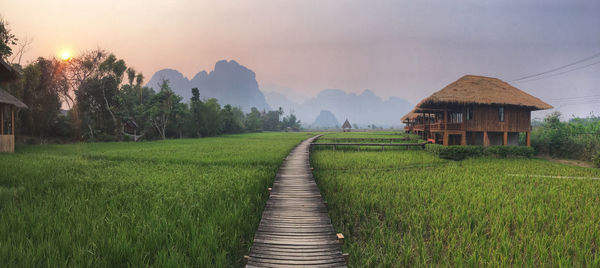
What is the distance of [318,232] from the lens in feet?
13.2

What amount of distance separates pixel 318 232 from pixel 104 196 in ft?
17.2

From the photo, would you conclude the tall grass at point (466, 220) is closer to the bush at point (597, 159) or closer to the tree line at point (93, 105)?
the bush at point (597, 159)

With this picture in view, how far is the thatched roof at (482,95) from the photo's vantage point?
52.9ft

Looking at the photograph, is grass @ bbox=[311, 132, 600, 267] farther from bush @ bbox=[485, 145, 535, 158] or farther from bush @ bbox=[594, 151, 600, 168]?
bush @ bbox=[485, 145, 535, 158]

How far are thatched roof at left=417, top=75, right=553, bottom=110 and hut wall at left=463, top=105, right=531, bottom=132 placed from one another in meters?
0.76

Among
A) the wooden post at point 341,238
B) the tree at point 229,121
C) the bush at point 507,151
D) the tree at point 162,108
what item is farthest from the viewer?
the tree at point 229,121

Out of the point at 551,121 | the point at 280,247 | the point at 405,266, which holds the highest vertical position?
the point at 551,121

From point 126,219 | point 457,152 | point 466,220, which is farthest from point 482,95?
point 126,219

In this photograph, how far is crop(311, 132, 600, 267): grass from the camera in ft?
11.9

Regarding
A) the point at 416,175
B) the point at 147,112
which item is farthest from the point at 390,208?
the point at 147,112

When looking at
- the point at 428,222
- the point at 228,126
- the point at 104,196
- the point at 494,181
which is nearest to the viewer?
the point at 428,222

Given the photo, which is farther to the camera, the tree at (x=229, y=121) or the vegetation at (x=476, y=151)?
the tree at (x=229, y=121)

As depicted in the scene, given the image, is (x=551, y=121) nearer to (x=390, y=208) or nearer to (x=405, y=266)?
(x=390, y=208)

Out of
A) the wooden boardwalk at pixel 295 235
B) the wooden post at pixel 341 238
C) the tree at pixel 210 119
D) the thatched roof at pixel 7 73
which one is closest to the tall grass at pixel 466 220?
the wooden post at pixel 341 238
